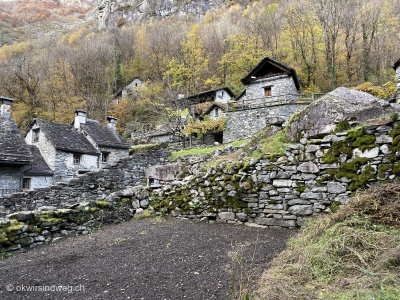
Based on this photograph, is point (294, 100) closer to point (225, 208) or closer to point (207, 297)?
point (225, 208)

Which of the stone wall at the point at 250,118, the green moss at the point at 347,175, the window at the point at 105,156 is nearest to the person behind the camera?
the green moss at the point at 347,175

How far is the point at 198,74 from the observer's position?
35656 mm

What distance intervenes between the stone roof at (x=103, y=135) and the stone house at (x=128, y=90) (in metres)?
18.4

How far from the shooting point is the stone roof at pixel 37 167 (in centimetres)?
1623

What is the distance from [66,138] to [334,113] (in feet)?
66.8

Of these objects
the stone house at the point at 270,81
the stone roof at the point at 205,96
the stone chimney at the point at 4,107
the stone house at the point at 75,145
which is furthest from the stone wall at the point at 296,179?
the stone roof at the point at 205,96

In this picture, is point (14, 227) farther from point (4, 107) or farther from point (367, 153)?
point (4, 107)

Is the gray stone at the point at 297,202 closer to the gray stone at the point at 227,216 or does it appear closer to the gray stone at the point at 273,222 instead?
the gray stone at the point at 273,222

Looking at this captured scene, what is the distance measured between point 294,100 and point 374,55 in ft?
48.1

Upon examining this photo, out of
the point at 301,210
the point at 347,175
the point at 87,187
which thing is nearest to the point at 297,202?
the point at 301,210

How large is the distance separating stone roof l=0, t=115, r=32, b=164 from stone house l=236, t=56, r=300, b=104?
64.2 ft

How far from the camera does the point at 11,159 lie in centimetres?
1277

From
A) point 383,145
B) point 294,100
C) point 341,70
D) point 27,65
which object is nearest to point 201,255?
point 383,145

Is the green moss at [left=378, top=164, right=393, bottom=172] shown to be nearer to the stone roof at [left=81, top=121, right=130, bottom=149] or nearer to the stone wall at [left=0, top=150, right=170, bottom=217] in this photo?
the stone wall at [left=0, top=150, right=170, bottom=217]
